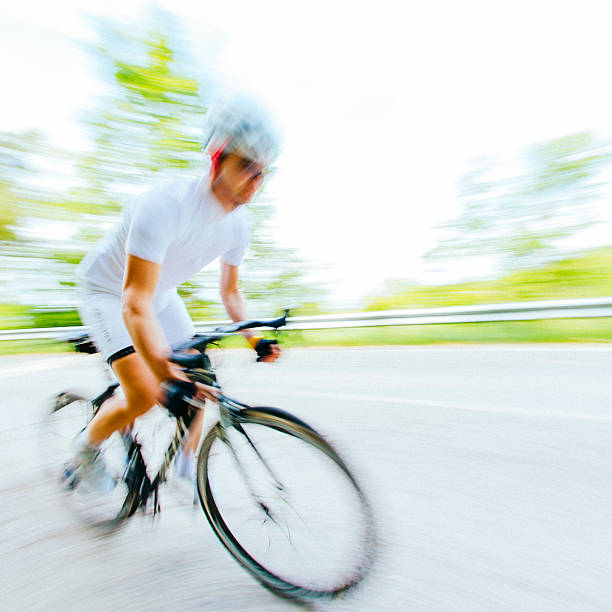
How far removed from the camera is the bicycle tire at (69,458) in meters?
2.50

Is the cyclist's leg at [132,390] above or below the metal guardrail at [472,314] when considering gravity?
above

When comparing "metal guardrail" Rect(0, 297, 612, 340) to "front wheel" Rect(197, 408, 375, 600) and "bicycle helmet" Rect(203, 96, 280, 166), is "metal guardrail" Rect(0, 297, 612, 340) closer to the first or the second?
"front wheel" Rect(197, 408, 375, 600)

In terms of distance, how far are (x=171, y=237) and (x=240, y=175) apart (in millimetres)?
386

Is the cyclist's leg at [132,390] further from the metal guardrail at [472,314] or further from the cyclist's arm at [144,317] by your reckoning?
the metal guardrail at [472,314]

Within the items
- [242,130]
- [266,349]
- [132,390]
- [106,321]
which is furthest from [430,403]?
[242,130]

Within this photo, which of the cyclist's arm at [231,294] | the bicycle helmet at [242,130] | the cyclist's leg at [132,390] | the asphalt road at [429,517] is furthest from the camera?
the cyclist's arm at [231,294]

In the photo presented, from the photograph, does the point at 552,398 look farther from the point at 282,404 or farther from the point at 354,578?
the point at 354,578

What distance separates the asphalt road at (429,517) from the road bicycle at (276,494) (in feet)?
0.35

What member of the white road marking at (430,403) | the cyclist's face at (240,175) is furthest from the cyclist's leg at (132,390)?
the white road marking at (430,403)

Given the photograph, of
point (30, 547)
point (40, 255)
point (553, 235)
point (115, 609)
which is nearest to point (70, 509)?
point (30, 547)

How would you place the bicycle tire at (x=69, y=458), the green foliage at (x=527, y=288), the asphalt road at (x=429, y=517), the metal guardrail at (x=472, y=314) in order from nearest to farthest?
the asphalt road at (x=429, y=517) → the bicycle tire at (x=69, y=458) → the metal guardrail at (x=472, y=314) → the green foliage at (x=527, y=288)

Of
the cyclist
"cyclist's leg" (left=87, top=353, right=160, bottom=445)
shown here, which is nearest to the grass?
the cyclist

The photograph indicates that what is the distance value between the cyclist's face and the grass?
3260 millimetres

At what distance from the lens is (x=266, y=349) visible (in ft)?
6.82
